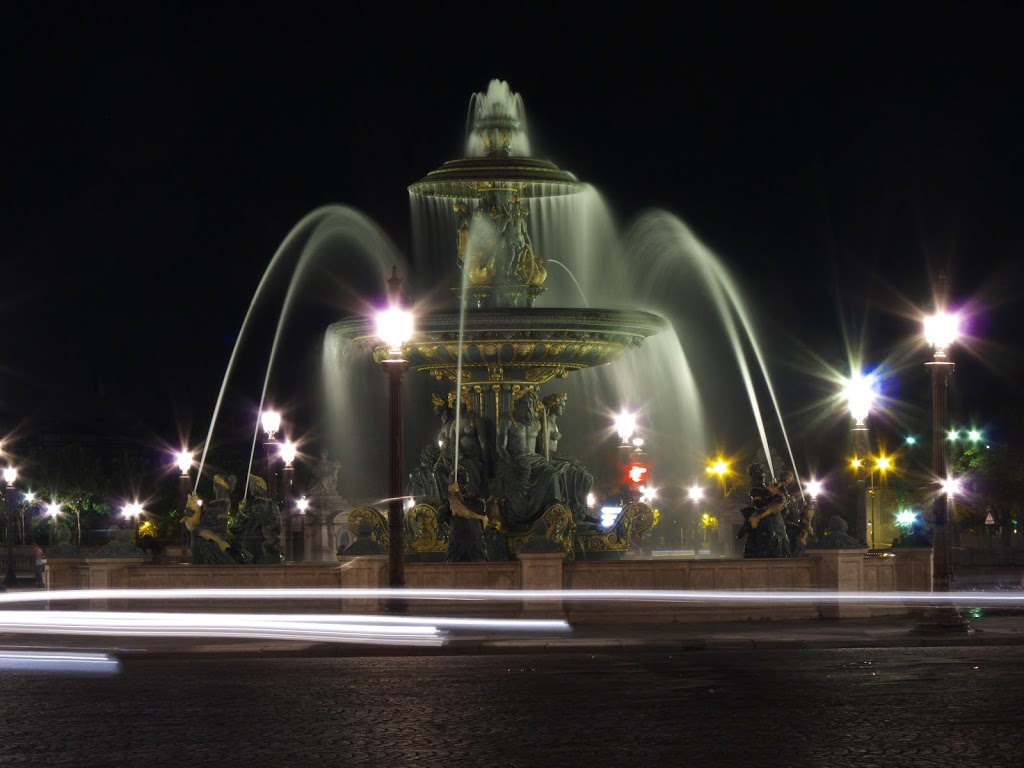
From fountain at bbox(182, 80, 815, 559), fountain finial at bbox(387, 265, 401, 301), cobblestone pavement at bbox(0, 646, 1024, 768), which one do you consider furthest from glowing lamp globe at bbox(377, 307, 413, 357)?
cobblestone pavement at bbox(0, 646, 1024, 768)

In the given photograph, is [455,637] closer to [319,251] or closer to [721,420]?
[319,251]

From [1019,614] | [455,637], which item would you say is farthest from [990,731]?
[1019,614]

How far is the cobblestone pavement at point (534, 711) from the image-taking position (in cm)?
1238

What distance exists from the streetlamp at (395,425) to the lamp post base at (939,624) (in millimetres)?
7138

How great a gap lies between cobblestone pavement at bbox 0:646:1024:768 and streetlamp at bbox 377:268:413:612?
176 inches

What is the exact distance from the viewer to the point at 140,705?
15578 millimetres

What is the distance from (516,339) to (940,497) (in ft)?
30.8

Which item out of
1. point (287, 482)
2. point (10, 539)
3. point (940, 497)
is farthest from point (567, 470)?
point (10, 539)

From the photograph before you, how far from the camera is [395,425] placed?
2475 cm

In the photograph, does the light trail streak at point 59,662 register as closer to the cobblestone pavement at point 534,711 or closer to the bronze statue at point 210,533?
the cobblestone pavement at point 534,711

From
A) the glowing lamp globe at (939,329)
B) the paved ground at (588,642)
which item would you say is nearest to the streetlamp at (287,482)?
the paved ground at (588,642)

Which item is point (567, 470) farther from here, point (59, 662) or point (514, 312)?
point (59, 662)

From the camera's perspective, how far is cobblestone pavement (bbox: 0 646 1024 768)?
12375mm

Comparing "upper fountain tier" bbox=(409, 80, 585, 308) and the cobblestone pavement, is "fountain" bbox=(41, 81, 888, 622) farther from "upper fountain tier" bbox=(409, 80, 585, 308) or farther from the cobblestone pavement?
the cobblestone pavement
